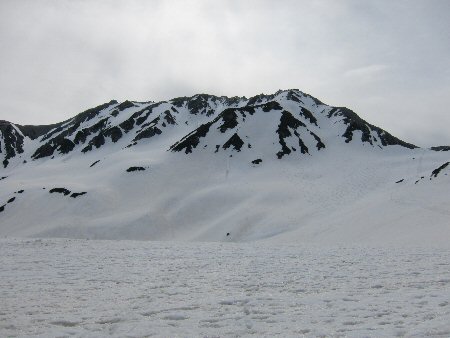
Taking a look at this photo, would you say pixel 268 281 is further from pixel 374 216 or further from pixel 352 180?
pixel 352 180

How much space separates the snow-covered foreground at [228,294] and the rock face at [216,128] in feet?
208

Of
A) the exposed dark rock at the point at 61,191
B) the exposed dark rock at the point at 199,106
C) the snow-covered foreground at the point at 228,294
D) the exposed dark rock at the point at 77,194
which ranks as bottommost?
the snow-covered foreground at the point at 228,294

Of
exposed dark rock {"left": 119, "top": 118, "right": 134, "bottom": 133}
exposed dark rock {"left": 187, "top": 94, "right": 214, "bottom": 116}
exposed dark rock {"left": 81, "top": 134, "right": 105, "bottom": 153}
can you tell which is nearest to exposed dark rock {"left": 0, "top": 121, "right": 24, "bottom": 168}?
exposed dark rock {"left": 81, "top": 134, "right": 105, "bottom": 153}

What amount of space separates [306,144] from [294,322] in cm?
8207

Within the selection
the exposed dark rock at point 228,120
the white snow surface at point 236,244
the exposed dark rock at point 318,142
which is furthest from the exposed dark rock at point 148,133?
the exposed dark rock at point 318,142

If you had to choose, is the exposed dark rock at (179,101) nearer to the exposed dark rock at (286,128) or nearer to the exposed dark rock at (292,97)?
the exposed dark rock at (292,97)

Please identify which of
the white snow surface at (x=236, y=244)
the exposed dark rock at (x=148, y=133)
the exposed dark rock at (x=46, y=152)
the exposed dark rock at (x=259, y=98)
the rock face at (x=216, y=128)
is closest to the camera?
the white snow surface at (x=236, y=244)

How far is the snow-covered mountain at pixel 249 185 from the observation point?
40.0 m

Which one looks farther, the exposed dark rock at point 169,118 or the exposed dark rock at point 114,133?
the exposed dark rock at point 169,118

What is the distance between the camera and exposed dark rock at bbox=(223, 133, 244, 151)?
273ft

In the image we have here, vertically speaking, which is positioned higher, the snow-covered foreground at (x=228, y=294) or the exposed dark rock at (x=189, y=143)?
the exposed dark rock at (x=189, y=143)

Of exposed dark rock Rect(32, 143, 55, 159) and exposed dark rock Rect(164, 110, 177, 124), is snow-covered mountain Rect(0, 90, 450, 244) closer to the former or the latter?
exposed dark rock Rect(32, 143, 55, 159)

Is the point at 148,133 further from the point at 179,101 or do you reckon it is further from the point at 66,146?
the point at 179,101

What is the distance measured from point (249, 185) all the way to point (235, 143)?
22548mm
